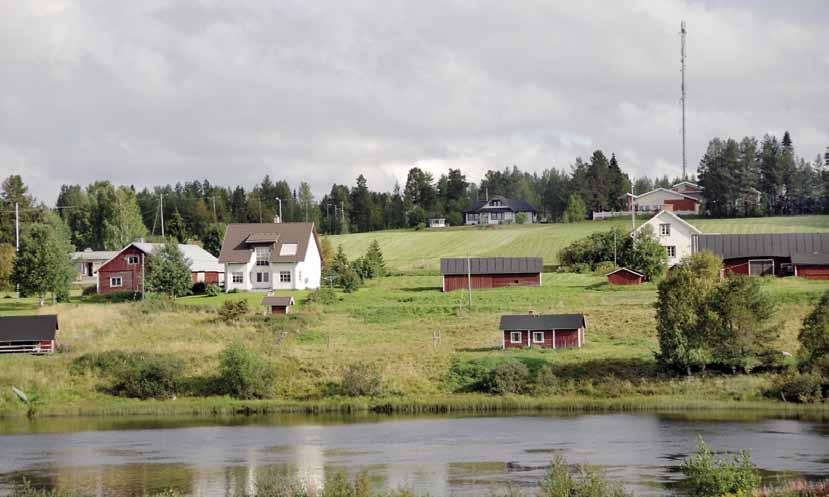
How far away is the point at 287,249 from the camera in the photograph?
8388 cm

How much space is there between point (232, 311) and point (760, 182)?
91.0m

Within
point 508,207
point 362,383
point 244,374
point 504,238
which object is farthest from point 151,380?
point 508,207

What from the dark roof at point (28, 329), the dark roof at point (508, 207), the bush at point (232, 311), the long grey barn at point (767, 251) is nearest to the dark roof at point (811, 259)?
the long grey barn at point (767, 251)

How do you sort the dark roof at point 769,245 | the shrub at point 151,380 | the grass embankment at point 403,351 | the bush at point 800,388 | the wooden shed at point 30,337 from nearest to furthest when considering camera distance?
the bush at point 800,388, the grass embankment at point 403,351, the shrub at point 151,380, the wooden shed at point 30,337, the dark roof at point 769,245

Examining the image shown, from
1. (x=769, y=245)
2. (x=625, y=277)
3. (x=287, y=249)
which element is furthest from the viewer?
(x=287, y=249)

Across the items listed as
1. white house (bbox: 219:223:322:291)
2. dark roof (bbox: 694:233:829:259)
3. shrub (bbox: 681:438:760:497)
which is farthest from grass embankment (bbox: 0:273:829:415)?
shrub (bbox: 681:438:760:497)

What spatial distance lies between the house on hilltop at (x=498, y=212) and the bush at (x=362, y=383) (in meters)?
92.9

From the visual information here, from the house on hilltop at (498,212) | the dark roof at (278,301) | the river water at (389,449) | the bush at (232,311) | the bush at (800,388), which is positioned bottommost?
the river water at (389,449)

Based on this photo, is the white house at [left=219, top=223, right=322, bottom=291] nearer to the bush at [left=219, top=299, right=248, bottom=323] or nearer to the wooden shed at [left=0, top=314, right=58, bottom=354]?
the bush at [left=219, top=299, right=248, bottom=323]

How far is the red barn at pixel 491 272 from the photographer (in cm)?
8069

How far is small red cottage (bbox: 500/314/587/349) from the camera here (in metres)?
60.1

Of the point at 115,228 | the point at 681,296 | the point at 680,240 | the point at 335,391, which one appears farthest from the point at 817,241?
the point at 115,228

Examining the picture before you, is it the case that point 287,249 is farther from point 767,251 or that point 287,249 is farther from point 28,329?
point 767,251

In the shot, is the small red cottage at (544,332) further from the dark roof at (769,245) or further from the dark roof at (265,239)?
the dark roof at (265,239)
